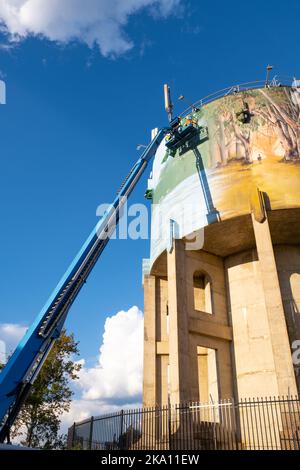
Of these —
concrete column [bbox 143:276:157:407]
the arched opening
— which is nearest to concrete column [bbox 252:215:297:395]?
the arched opening

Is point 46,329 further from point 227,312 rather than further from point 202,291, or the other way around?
point 202,291

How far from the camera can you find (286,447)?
15820 millimetres

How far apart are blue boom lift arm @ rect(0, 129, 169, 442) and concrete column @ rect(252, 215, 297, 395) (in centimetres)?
741

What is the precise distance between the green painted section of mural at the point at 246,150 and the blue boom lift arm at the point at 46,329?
5890 millimetres

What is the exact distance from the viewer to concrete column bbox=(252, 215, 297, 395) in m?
17.5

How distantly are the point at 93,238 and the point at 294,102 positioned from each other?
15.1m

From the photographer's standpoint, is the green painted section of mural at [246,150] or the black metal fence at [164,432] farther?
the green painted section of mural at [246,150]

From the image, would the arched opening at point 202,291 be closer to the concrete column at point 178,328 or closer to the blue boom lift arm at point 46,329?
the concrete column at point 178,328

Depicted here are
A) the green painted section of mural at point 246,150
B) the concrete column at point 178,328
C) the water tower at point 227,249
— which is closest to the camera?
the concrete column at point 178,328

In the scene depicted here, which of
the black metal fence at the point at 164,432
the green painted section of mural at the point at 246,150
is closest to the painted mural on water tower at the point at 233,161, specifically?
the green painted section of mural at the point at 246,150

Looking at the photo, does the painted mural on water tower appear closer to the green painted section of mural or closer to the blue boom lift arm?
the green painted section of mural

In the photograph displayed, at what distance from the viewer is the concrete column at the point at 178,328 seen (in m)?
20.2

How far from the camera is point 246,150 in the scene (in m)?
23.4
